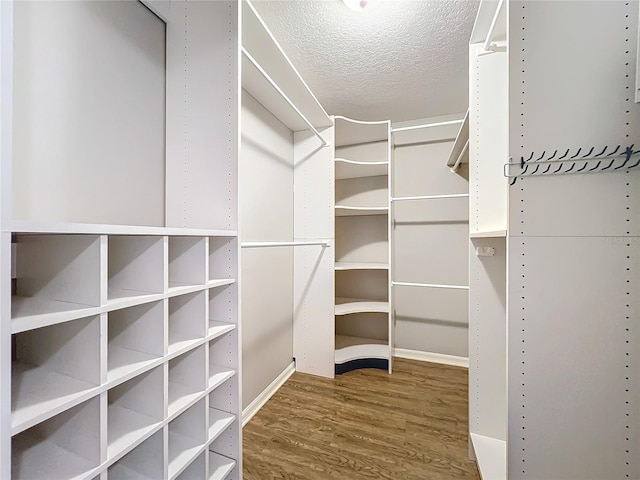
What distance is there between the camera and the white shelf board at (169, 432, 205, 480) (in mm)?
892

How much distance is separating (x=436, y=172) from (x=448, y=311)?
1329 mm

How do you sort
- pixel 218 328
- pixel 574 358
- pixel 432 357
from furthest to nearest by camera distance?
pixel 432 357 < pixel 218 328 < pixel 574 358

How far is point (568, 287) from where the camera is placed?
2.65ft

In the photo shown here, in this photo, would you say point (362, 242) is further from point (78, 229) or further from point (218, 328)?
point (78, 229)

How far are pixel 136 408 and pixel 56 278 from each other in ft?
1.53

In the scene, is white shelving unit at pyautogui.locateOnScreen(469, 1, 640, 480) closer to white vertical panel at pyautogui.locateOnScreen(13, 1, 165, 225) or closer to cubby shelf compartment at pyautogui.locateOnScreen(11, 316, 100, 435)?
cubby shelf compartment at pyautogui.locateOnScreen(11, 316, 100, 435)

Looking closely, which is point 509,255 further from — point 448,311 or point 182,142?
point 448,311

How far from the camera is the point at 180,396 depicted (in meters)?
0.95

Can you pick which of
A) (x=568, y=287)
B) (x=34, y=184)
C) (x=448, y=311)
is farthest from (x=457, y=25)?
(x=448, y=311)

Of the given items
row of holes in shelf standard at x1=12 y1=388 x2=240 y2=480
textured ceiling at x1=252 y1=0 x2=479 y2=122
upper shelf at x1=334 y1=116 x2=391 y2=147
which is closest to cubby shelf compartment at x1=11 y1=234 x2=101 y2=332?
row of holes in shelf standard at x1=12 y1=388 x2=240 y2=480

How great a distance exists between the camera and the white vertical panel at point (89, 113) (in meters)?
0.82

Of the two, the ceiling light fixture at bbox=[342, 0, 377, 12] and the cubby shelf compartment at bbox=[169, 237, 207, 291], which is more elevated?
the ceiling light fixture at bbox=[342, 0, 377, 12]

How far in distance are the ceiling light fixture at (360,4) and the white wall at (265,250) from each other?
2.56 feet

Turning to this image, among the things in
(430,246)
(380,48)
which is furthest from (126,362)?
(430,246)
